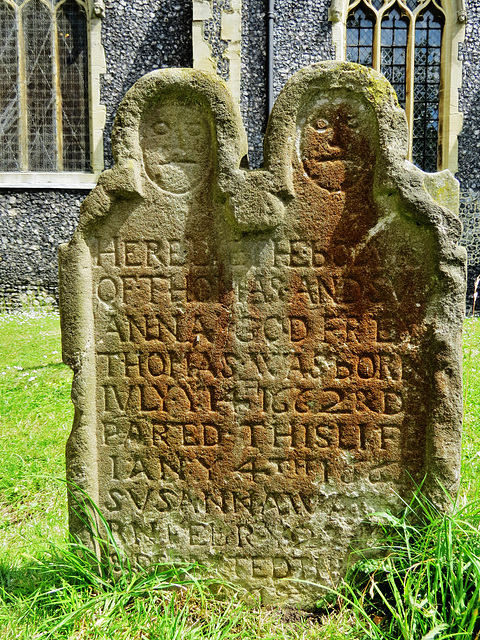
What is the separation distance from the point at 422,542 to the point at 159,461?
1067 millimetres

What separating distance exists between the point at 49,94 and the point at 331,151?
8916 millimetres

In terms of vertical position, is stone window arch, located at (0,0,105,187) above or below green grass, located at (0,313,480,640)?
above

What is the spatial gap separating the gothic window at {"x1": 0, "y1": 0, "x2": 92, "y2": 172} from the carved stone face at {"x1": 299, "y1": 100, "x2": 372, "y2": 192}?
8283mm

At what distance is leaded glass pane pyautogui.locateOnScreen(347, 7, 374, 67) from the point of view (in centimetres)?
922

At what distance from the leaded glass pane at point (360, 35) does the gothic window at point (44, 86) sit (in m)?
4.64

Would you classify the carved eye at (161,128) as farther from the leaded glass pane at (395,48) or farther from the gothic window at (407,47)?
the leaded glass pane at (395,48)

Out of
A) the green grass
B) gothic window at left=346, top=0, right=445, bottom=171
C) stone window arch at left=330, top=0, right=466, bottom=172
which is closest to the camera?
the green grass

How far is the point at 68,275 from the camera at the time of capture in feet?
6.76

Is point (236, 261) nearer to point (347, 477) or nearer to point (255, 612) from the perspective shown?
point (347, 477)

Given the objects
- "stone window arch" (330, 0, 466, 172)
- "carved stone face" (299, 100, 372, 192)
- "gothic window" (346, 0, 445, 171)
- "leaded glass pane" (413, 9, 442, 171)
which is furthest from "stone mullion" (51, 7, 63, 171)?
"carved stone face" (299, 100, 372, 192)

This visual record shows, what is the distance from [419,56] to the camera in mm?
9234

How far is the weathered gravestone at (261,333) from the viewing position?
2.02m

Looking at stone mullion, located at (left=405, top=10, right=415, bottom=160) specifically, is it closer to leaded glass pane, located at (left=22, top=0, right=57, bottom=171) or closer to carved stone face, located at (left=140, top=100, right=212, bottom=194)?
leaded glass pane, located at (left=22, top=0, right=57, bottom=171)

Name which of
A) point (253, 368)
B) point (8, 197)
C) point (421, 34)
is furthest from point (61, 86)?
point (253, 368)
